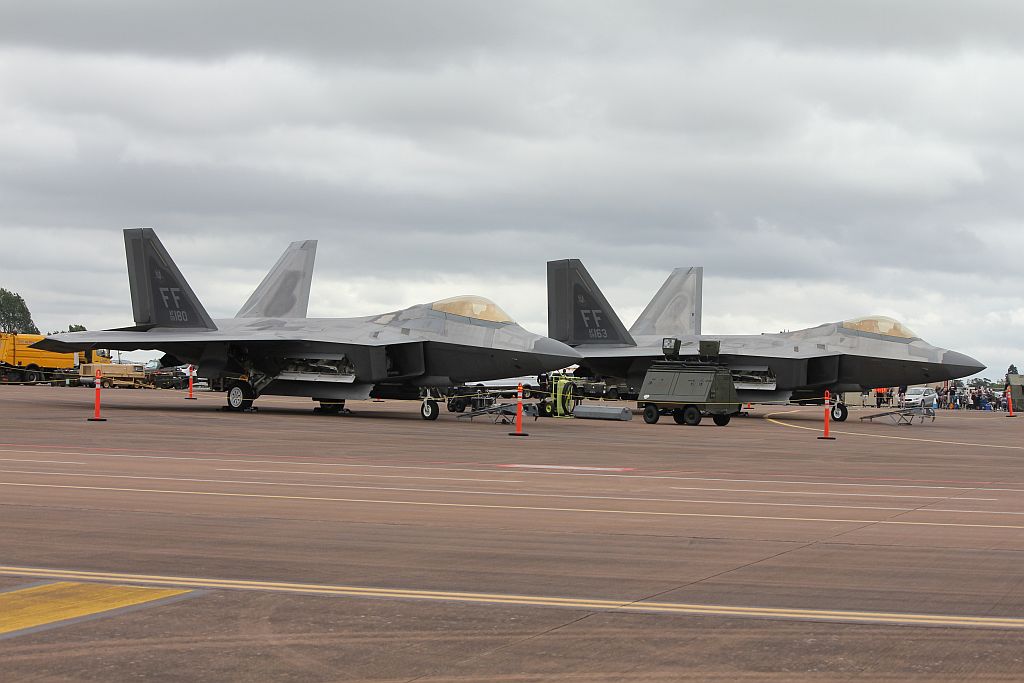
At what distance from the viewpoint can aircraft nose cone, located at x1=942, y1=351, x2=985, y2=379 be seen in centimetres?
3788

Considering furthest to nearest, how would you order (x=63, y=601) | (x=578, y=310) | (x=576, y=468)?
(x=578, y=310) → (x=576, y=468) → (x=63, y=601)

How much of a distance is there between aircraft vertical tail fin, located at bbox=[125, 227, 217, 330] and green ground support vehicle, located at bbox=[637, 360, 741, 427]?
14.6m

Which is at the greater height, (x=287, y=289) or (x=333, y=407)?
(x=287, y=289)

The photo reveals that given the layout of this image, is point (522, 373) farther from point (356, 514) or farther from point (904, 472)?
point (356, 514)

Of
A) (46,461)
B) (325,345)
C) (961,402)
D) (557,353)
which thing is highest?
(325,345)

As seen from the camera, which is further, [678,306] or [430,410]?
A: [678,306]

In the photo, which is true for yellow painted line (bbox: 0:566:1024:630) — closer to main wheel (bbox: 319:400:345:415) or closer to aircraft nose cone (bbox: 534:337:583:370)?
aircraft nose cone (bbox: 534:337:583:370)

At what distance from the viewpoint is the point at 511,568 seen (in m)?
7.99

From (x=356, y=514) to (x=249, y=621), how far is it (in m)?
4.74

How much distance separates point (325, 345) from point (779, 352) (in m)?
16.7

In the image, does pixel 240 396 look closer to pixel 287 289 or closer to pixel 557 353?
pixel 287 289

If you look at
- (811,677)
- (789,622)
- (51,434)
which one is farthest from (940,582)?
(51,434)

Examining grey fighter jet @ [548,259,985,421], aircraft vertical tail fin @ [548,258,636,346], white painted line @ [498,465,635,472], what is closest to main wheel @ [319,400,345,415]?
grey fighter jet @ [548,259,985,421]

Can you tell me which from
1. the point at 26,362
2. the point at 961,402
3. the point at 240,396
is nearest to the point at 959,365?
the point at 240,396
